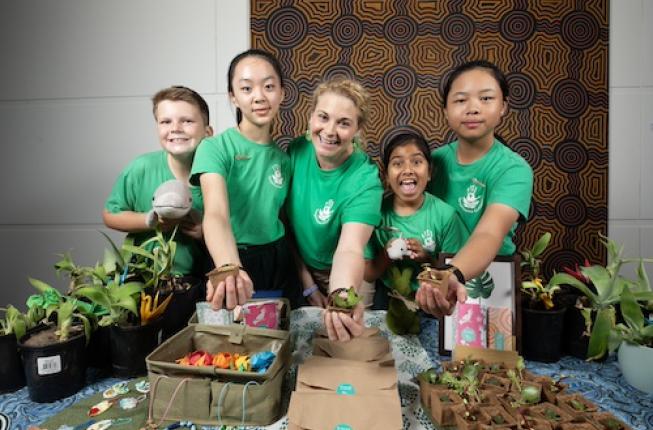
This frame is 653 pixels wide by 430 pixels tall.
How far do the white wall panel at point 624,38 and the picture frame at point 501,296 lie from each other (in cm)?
126

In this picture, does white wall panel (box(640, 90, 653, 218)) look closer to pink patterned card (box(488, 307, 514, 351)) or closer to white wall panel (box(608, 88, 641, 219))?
white wall panel (box(608, 88, 641, 219))

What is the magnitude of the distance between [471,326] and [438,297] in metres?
0.26

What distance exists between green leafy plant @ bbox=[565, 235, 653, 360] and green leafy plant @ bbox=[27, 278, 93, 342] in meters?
1.31

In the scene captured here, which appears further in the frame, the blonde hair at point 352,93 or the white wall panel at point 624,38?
the white wall panel at point 624,38

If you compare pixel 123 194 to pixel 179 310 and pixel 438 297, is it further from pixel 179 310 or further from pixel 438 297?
pixel 438 297

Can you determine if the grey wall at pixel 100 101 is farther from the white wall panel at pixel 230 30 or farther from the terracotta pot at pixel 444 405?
the terracotta pot at pixel 444 405

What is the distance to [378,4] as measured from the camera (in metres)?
2.02

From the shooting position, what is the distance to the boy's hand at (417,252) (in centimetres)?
151

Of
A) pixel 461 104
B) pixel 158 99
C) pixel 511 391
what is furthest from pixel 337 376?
pixel 158 99

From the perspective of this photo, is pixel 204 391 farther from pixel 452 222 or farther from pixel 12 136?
pixel 12 136

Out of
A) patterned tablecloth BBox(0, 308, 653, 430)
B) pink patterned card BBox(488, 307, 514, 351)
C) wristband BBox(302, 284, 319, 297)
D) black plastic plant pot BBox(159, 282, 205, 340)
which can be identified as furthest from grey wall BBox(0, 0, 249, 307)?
pink patterned card BBox(488, 307, 514, 351)

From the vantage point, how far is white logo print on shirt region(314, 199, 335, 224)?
155 centimetres

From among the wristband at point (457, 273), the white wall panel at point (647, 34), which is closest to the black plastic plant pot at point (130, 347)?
the wristband at point (457, 273)

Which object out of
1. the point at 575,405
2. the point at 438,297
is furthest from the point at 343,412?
the point at 575,405
